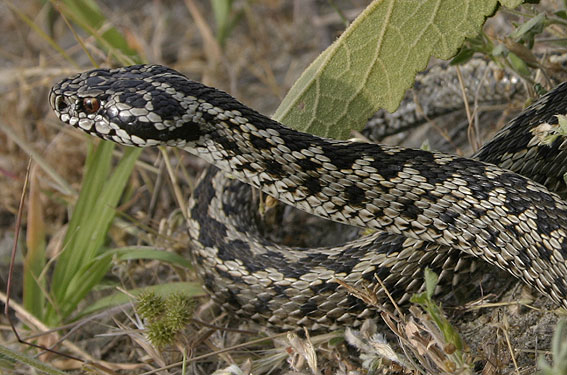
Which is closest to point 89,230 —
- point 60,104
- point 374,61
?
point 60,104

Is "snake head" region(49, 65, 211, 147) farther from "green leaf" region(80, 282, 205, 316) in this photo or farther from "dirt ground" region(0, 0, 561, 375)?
"green leaf" region(80, 282, 205, 316)

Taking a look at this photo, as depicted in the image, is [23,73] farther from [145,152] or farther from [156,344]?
[156,344]

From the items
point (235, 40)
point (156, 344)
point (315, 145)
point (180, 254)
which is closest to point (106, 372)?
point (156, 344)

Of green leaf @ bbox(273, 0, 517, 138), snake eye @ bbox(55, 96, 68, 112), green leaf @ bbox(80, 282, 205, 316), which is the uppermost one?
green leaf @ bbox(273, 0, 517, 138)

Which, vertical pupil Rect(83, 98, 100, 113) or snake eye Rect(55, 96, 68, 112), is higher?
vertical pupil Rect(83, 98, 100, 113)

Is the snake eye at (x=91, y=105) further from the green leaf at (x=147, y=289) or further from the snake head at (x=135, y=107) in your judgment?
the green leaf at (x=147, y=289)

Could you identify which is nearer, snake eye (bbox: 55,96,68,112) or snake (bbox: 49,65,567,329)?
snake (bbox: 49,65,567,329)

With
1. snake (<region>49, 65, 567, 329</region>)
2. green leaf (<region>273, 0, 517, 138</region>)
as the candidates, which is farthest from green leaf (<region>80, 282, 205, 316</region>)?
green leaf (<region>273, 0, 517, 138</region>)
